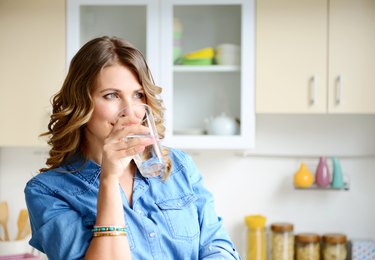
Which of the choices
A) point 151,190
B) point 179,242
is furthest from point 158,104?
point 179,242

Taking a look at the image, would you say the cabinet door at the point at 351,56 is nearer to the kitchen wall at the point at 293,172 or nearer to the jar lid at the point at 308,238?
the kitchen wall at the point at 293,172

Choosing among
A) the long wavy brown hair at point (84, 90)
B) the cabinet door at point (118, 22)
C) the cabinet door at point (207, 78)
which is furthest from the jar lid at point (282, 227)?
the long wavy brown hair at point (84, 90)

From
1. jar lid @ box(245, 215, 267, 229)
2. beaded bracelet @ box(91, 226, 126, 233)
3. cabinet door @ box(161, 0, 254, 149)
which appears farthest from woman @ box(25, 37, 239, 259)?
jar lid @ box(245, 215, 267, 229)

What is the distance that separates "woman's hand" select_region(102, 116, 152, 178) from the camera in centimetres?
133

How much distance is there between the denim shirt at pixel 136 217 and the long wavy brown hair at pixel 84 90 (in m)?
0.06

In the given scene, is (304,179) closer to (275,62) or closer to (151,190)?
(275,62)

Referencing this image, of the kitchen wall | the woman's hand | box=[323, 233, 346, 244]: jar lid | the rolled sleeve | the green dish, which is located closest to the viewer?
the woman's hand

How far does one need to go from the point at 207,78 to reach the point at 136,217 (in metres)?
1.34

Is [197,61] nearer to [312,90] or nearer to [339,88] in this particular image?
[312,90]

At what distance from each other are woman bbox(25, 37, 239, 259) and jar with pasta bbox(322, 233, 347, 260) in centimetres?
141

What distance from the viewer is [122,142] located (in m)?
1.34

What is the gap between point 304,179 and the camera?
2.91 m

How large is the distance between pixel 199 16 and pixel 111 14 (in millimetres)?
390

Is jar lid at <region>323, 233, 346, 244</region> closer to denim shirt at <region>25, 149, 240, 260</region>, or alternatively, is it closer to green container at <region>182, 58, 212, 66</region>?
green container at <region>182, 58, 212, 66</region>
